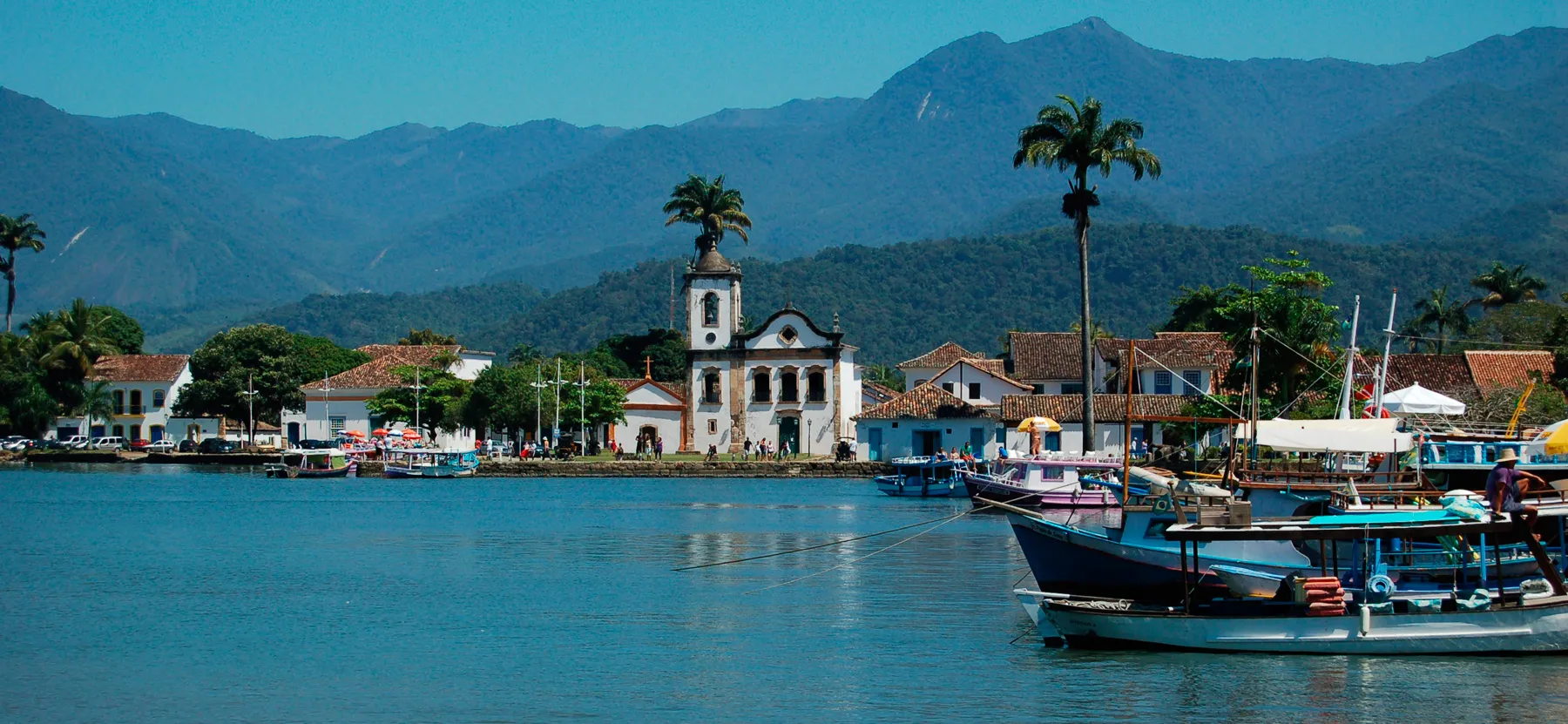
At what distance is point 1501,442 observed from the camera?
32.2m

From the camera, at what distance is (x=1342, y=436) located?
1228 inches

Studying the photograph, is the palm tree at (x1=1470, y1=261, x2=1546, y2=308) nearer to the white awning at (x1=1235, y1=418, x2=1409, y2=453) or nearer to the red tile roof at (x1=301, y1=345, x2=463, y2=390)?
the red tile roof at (x1=301, y1=345, x2=463, y2=390)

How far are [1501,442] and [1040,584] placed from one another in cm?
1113

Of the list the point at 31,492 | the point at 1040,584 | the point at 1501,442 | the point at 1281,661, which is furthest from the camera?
the point at 31,492

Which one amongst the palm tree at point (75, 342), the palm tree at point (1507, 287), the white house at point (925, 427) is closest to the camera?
the white house at point (925, 427)

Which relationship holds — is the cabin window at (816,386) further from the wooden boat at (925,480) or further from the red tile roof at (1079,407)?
the wooden boat at (925,480)

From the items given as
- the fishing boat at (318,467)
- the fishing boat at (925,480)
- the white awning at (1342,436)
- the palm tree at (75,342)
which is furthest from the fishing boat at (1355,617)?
the palm tree at (75,342)

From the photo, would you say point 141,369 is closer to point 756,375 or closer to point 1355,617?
point 756,375

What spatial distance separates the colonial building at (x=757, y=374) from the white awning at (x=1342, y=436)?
53.6 metres

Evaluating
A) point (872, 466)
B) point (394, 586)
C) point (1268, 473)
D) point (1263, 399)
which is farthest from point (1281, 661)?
point (872, 466)

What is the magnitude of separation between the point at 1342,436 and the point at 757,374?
2231 inches

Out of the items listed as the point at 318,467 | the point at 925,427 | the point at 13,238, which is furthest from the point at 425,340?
the point at 925,427

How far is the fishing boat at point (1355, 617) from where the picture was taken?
2252 centimetres

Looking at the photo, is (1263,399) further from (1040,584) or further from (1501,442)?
(1040,584)
